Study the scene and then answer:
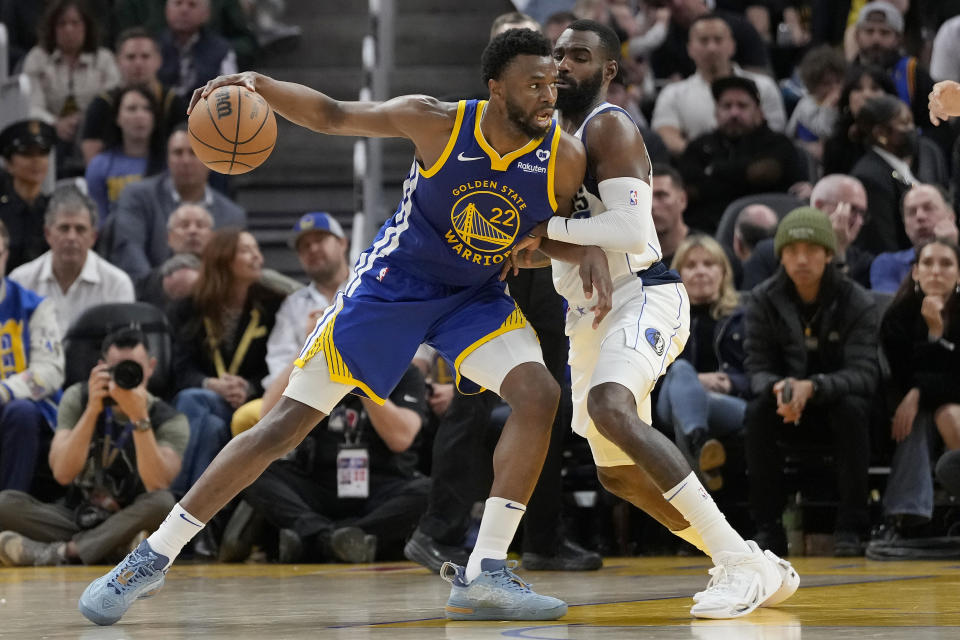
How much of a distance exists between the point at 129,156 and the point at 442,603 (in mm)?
6443

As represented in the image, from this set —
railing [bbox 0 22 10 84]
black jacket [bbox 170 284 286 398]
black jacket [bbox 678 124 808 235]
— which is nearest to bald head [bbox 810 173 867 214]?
black jacket [bbox 678 124 808 235]

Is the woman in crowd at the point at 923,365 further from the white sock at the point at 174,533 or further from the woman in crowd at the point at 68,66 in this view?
the woman in crowd at the point at 68,66

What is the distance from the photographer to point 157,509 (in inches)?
312

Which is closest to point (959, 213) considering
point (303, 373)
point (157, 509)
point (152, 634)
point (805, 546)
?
point (805, 546)

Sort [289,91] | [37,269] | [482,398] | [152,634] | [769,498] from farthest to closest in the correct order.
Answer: [37,269], [769,498], [482,398], [289,91], [152,634]

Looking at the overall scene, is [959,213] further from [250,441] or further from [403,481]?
[250,441]

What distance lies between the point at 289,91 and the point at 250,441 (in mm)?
1104

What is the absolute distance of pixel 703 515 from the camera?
187 inches

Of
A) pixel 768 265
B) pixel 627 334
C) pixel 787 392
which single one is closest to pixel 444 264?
pixel 627 334

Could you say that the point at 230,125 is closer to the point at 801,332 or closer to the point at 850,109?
the point at 801,332

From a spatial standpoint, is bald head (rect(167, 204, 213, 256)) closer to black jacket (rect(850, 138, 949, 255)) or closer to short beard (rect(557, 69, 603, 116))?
black jacket (rect(850, 138, 949, 255))

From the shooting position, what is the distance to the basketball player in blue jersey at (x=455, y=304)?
472 cm

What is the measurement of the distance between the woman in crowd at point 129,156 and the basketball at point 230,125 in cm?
623

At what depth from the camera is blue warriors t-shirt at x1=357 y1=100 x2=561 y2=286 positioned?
15.8 feet
